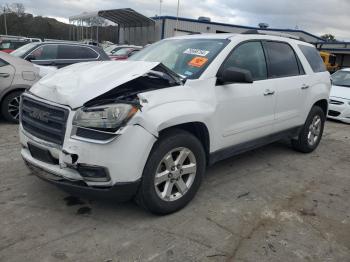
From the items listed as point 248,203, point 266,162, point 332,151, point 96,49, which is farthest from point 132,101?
point 96,49

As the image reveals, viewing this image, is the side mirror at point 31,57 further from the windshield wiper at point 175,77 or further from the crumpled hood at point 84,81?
the windshield wiper at point 175,77

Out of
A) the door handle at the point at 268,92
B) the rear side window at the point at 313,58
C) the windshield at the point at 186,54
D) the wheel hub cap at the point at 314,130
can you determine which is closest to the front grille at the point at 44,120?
the windshield at the point at 186,54

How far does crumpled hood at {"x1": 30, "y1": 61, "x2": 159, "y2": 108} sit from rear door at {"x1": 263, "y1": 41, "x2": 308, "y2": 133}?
6.26 feet

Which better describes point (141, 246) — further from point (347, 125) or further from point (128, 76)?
point (347, 125)

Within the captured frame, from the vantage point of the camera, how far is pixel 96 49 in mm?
10188

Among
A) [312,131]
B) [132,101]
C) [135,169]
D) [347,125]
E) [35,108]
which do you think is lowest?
[347,125]

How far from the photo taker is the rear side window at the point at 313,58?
220 inches

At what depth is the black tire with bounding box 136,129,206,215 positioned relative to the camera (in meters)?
3.12

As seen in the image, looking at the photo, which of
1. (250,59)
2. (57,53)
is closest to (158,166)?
(250,59)

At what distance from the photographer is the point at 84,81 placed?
324cm

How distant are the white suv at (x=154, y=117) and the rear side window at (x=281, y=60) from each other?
29mm

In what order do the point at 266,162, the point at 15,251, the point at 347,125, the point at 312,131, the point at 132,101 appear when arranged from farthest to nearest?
the point at 347,125 < the point at 312,131 < the point at 266,162 < the point at 132,101 < the point at 15,251

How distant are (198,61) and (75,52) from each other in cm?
673

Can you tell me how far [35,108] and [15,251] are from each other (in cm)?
126
